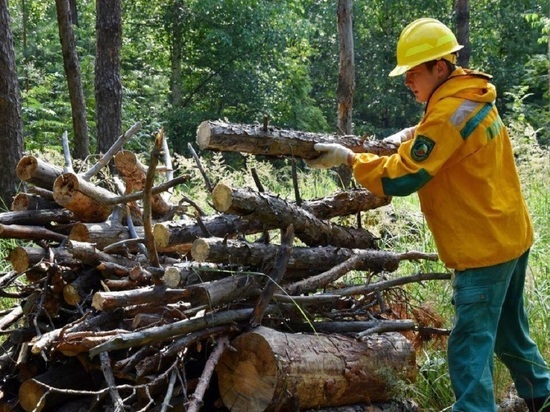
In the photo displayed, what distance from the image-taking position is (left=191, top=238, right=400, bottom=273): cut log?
4.11m

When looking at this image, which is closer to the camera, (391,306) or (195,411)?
(195,411)

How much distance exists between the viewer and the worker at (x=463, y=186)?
3.83 m

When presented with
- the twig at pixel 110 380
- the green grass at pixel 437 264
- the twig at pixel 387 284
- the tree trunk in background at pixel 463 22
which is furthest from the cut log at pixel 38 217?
the tree trunk in background at pixel 463 22

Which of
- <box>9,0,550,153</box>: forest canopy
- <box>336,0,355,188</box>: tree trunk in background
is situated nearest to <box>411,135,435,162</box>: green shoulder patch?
<box>336,0,355,188</box>: tree trunk in background

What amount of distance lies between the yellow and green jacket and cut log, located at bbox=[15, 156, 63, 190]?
2.16 meters

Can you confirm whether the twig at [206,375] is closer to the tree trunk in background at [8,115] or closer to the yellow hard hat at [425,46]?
the yellow hard hat at [425,46]

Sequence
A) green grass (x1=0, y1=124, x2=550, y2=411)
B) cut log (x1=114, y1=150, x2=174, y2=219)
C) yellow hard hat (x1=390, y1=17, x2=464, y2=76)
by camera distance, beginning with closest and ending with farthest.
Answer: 1. yellow hard hat (x1=390, y1=17, x2=464, y2=76)
2. green grass (x1=0, y1=124, x2=550, y2=411)
3. cut log (x1=114, y1=150, x2=174, y2=219)

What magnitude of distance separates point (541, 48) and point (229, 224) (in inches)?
894

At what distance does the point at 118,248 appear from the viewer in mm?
4750

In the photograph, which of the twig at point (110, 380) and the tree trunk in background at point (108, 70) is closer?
the twig at point (110, 380)

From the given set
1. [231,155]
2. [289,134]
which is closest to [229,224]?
[289,134]

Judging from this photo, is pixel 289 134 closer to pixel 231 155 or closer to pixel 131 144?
pixel 131 144

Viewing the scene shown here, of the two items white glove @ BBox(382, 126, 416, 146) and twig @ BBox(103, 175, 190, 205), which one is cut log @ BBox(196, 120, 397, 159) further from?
white glove @ BBox(382, 126, 416, 146)

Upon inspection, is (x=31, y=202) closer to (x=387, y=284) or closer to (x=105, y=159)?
(x=105, y=159)
